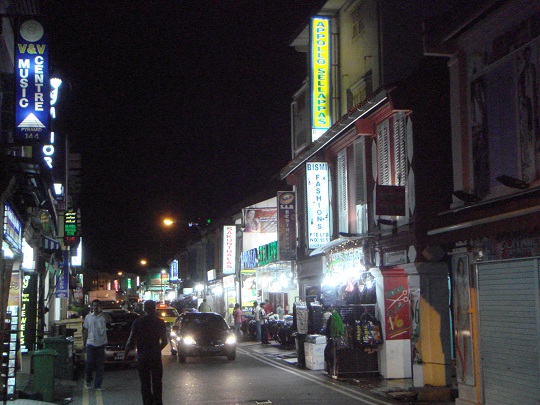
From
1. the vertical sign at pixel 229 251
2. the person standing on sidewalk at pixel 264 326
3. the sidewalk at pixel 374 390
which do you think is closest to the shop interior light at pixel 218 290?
the vertical sign at pixel 229 251

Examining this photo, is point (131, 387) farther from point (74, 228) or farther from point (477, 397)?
point (74, 228)

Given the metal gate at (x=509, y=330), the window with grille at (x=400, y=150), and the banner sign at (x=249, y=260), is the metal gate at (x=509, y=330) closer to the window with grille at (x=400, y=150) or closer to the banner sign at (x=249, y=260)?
the window with grille at (x=400, y=150)

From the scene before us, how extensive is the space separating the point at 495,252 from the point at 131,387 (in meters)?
9.33

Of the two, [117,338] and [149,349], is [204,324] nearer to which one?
[117,338]

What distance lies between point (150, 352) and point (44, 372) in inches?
125

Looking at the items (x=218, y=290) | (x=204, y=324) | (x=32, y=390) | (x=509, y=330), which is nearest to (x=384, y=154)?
(x=509, y=330)

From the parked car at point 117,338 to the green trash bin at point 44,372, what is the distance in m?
6.83

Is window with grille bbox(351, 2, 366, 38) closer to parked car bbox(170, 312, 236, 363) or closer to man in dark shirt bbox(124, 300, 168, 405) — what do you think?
parked car bbox(170, 312, 236, 363)

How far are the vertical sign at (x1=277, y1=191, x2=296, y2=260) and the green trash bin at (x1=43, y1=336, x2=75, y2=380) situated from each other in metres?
11.9

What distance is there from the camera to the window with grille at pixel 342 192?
72.6 ft

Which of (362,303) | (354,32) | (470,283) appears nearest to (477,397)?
(470,283)

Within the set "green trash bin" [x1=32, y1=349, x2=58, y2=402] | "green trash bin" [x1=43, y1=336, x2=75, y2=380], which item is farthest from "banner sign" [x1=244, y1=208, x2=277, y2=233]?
"green trash bin" [x1=32, y1=349, x2=58, y2=402]

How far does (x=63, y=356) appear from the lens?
17.5 meters

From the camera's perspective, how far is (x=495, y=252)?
40.5 feet
